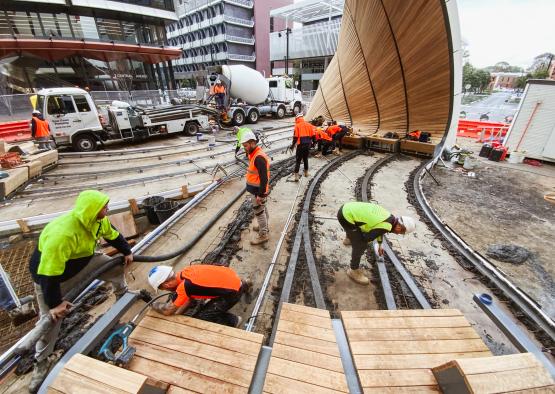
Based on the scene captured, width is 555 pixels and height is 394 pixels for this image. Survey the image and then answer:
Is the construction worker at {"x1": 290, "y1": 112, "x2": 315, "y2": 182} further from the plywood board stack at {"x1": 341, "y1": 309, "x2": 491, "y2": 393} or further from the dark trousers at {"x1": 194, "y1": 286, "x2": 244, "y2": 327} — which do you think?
the plywood board stack at {"x1": 341, "y1": 309, "x2": 491, "y2": 393}

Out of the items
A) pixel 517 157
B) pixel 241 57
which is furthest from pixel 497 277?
pixel 241 57

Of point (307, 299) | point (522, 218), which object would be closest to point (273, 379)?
point (307, 299)

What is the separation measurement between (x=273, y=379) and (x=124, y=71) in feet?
87.9

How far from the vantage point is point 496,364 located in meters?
1.66

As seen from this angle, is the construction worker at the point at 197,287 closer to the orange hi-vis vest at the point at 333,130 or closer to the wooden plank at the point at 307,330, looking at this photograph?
the wooden plank at the point at 307,330

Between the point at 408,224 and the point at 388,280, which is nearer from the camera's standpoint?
the point at 408,224

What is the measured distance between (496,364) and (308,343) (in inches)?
52.8

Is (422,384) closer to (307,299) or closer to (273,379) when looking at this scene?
(273,379)

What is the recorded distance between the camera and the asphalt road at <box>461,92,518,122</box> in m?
13.9

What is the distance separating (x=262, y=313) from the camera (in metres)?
3.16

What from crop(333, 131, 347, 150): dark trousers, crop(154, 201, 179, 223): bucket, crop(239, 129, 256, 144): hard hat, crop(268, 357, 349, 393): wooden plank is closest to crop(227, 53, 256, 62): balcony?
crop(333, 131, 347, 150): dark trousers

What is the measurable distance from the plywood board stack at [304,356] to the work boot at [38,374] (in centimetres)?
250

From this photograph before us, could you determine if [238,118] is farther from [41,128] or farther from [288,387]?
[288,387]

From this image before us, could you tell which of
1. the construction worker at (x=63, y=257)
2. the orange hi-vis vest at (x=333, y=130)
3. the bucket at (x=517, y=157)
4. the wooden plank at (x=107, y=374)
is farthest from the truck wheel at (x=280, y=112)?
the wooden plank at (x=107, y=374)
